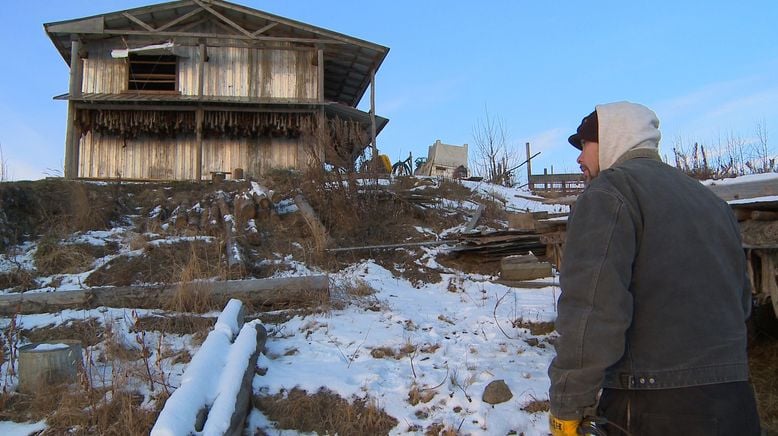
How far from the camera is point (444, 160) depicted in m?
21.1

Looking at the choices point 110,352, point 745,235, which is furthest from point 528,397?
point 110,352

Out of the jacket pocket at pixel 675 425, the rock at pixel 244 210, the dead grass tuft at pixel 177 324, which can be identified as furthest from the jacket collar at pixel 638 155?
the rock at pixel 244 210

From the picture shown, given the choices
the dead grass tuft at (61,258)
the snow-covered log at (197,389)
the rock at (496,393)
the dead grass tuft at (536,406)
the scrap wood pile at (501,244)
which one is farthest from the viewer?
the scrap wood pile at (501,244)

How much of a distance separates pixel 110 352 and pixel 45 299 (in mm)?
2062

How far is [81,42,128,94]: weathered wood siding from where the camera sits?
16.0 meters

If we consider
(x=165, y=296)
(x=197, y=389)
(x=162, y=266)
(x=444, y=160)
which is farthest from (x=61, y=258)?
(x=444, y=160)

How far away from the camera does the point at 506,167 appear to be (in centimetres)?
2208

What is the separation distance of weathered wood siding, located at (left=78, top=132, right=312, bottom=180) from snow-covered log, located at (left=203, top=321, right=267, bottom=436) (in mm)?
11908

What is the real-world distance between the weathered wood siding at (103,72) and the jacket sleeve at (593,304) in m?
16.9

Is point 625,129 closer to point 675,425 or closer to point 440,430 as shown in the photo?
point 675,425

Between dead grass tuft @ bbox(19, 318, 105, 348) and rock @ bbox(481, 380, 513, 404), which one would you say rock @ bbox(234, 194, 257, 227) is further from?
rock @ bbox(481, 380, 513, 404)

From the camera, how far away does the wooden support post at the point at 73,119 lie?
1490 cm

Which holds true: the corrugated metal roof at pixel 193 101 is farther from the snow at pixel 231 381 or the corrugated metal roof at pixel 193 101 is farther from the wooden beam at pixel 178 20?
the snow at pixel 231 381

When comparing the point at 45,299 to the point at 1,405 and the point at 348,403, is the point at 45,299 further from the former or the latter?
the point at 348,403
